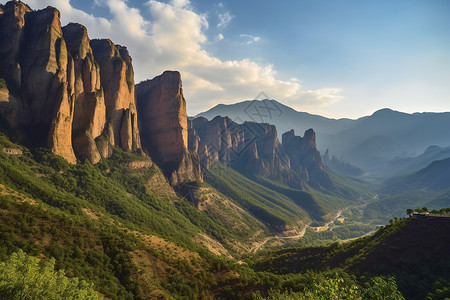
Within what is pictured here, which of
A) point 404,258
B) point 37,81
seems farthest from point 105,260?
point 37,81

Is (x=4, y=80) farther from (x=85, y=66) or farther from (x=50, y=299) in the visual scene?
(x=50, y=299)

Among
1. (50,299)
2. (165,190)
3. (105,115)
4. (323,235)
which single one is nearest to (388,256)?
(50,299)

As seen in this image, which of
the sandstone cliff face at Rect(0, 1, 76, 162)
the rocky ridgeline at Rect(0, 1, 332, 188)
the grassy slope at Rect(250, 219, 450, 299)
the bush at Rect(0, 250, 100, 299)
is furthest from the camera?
the rocky ridgeline at Rect(0, 1, 332, 188)

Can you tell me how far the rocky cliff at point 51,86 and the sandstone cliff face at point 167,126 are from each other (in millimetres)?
36855

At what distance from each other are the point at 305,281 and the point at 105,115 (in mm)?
108319

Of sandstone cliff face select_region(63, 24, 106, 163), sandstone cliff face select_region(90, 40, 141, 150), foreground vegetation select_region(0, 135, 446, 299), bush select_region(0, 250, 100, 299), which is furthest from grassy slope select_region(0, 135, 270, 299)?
sandstone cliff face select_region(90, 40, 141, 150)

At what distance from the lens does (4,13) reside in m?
90.5

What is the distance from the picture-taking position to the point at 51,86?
3324 inches

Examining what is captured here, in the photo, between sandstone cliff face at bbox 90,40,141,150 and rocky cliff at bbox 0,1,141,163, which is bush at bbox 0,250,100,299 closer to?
rocky cliff at bbox 0,1,141,163

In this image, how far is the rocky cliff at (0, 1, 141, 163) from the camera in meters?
80.4

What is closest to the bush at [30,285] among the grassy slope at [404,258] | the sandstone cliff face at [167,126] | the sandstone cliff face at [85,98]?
the grassy slope at [404,258]

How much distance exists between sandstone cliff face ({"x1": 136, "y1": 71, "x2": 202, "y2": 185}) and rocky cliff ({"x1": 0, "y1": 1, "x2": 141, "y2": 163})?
36.9m

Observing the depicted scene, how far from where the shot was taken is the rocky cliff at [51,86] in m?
80.4

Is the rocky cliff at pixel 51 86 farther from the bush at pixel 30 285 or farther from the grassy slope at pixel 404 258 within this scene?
the grassy slope at pixel 404 258
